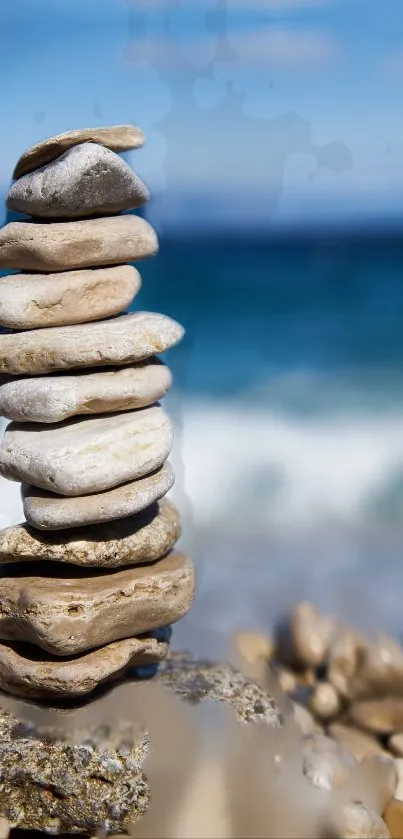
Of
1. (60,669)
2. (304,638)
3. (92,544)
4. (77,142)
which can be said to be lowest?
(304,638)

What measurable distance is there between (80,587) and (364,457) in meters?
5.09

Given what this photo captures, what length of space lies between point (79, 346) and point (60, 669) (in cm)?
125

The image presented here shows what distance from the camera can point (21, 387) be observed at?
3377mm

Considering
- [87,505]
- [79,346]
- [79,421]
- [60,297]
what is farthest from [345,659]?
[60,297]

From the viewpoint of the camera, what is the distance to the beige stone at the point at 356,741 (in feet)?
12.7

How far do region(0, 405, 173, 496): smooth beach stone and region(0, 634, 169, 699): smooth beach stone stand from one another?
0.69m

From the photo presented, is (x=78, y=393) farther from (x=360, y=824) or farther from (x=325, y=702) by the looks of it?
(x=325, y=702)

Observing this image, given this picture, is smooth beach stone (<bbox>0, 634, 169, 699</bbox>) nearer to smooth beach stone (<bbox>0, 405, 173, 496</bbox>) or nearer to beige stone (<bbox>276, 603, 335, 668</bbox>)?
smooth beach stone (<bbox>0, 405, 173, 496</bbox>)

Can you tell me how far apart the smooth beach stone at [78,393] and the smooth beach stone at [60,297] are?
0.23 metres

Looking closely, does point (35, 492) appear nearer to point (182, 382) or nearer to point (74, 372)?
point (74, 372)

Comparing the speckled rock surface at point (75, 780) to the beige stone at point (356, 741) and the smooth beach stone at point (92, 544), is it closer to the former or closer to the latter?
the smooth beach stone at point (92, 544)

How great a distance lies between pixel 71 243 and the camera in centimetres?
336

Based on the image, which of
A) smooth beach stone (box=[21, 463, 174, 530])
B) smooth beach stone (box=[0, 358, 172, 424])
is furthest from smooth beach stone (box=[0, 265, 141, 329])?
smooth beach stone (box=[21, 463, 174, 530])

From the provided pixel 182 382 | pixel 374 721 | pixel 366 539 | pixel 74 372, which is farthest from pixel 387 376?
pixel 74 372
